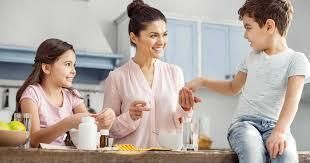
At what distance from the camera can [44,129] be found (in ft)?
6.27

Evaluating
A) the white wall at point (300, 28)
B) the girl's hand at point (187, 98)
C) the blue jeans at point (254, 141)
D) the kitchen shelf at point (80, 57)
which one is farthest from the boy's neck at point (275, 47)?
the white wall at point (300, 28)

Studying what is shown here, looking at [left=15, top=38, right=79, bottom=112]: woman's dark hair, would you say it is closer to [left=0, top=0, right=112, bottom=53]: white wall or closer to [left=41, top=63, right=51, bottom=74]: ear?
[left=41, top=63, right=51, bottom=74]: ear

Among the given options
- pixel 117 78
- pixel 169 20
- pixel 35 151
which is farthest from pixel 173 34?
pixel 35 151

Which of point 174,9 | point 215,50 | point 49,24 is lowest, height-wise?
point 215,50

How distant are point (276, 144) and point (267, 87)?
235mm

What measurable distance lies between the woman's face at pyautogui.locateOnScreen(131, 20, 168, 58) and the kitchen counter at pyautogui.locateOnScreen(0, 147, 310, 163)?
2.94 feet

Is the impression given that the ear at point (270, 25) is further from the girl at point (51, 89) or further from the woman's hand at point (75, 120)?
the girl at point (51, 89)

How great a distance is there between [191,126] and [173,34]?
301 centimetres

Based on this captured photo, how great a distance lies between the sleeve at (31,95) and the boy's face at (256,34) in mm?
931

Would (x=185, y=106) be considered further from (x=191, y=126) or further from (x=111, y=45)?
(x=111, y=45)

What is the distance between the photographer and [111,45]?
4.93 meters

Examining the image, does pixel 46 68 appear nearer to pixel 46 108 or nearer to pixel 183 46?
pixel 46 108

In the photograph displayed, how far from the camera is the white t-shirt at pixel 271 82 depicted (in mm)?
1732

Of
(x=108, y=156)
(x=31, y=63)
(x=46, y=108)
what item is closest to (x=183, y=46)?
(x=31, y=63)
